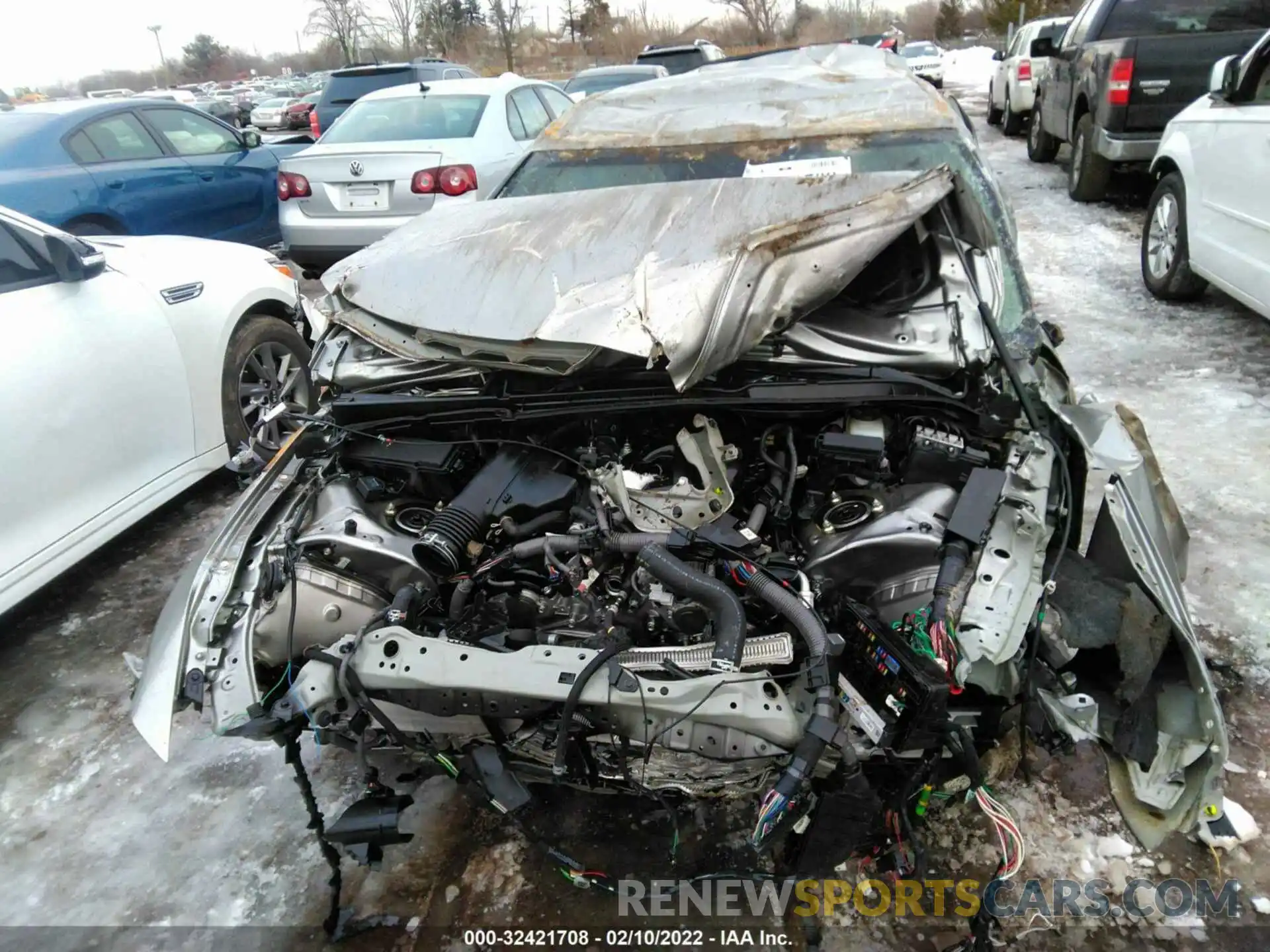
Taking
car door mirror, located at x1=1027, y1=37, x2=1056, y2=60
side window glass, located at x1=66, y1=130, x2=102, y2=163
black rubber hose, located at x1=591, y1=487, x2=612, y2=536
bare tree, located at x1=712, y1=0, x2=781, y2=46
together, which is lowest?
black rubber hose, located at x1=591, y1=487, x2=612, y2=536

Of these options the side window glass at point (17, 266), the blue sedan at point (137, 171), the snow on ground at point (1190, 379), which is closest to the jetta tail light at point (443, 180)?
the blue sedan at point (137, 171)

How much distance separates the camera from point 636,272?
2223 millimetres

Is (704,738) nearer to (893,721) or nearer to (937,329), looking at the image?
(893,721)

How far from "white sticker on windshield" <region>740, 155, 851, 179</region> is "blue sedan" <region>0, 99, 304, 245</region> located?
5215mm

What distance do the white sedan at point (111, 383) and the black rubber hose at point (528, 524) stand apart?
3.36 feet

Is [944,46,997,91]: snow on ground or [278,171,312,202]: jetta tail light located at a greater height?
[944,46,997,91]: snow on ground

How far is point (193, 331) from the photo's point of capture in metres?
3.81

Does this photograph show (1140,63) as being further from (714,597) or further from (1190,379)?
(714,597)

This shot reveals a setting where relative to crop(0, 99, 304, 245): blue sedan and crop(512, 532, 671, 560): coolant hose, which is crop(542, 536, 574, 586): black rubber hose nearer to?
crop(512, 532, 671, 560): coolant hose

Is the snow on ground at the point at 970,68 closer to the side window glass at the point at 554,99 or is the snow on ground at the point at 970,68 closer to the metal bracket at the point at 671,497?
the side window glass at the point at 554,99

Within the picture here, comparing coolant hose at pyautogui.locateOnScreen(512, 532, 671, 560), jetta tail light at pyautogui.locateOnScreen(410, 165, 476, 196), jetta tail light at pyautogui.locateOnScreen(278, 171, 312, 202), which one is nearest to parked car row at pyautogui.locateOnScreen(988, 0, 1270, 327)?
coolant hose at pyautogui.locateOnScreen(512, 532, 671, 560)

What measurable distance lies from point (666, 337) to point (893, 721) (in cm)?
105

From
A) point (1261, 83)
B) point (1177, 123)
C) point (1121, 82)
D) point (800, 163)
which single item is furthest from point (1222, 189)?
point (800, 163)

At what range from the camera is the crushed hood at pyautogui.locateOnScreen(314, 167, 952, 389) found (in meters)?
2.08
